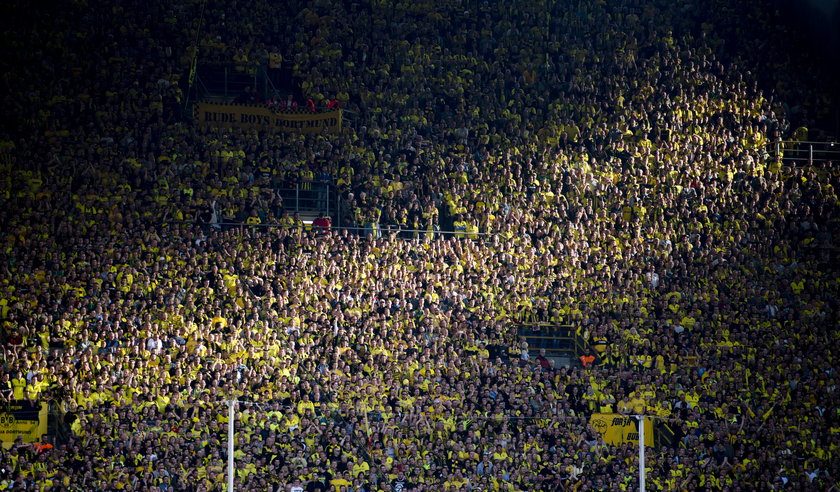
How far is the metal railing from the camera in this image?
3457 centimetres

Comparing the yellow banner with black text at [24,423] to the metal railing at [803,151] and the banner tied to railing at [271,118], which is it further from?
the metal railing at [803,151]

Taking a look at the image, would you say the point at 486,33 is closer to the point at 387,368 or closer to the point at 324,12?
the point at 324,12

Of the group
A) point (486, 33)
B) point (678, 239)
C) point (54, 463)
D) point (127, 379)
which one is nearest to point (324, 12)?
point (486, 33)

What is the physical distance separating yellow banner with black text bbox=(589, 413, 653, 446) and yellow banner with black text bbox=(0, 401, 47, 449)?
11199 millimetres

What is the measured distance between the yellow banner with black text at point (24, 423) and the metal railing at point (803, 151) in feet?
69.2

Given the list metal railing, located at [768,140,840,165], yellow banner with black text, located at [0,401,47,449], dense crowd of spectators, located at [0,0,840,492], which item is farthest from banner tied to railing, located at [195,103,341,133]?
metal railing, located at [768,140,840,165]

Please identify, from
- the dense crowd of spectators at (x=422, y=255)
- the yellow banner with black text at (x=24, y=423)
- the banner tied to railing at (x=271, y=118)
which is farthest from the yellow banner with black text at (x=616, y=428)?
the banner tied to railing at (x=271, y=118)

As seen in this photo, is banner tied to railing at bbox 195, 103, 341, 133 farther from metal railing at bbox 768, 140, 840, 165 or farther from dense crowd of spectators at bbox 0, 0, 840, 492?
metal railing at bbox 768, 140, 840, 165

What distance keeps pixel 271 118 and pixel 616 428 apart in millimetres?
12909

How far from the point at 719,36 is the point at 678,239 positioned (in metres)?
8.82

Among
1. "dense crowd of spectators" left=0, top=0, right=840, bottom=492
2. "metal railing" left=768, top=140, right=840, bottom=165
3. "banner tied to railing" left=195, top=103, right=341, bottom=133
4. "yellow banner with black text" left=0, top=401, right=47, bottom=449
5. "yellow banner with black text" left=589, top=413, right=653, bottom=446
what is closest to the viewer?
"yellow banner with black text" left=0, top=401, right=47, bottom=449

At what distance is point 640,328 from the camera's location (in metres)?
28.9

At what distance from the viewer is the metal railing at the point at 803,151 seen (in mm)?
34566

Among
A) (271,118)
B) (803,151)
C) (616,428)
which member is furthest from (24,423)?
(803,151)
